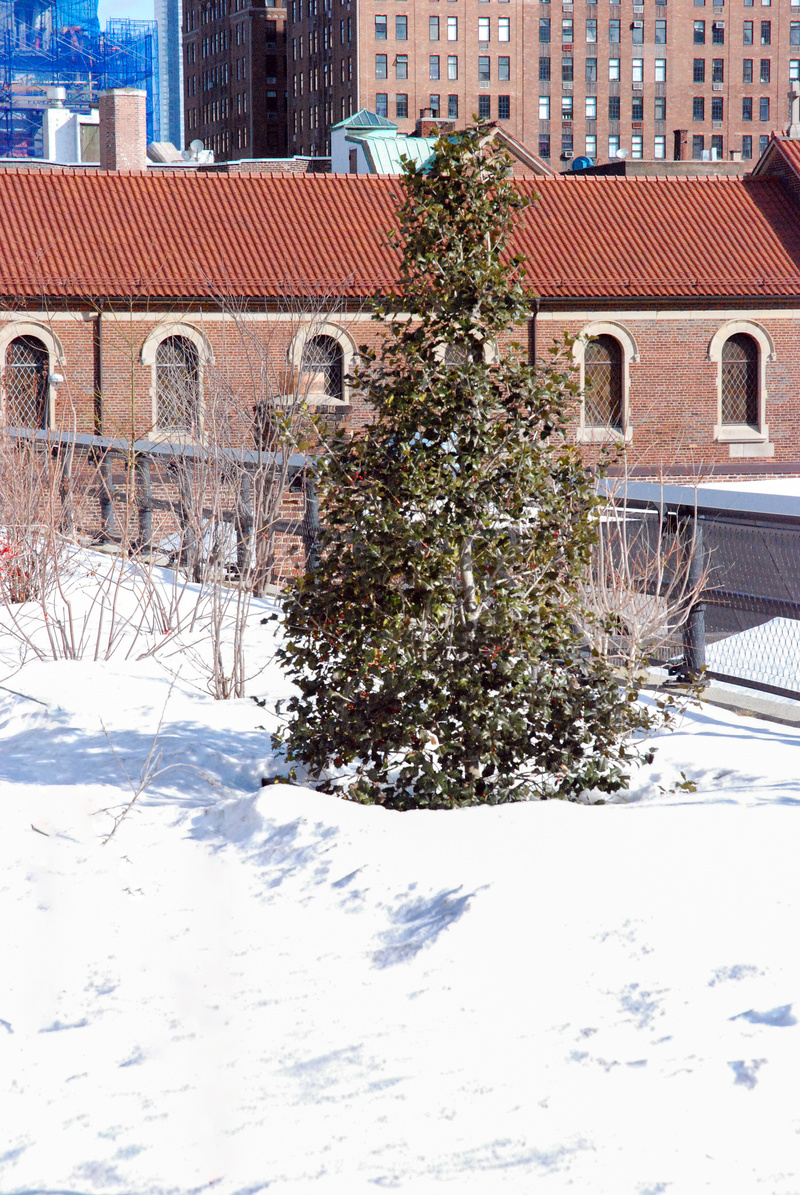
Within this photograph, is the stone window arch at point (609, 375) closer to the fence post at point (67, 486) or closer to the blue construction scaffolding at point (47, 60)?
the fence post at point (67, 486)

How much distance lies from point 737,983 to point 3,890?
9.09ft

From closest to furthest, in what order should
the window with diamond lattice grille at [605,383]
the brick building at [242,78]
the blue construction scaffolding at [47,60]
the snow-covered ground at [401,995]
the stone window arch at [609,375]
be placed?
1. the snow-covered ground at [401,995]
2. the stone window arch at [609,375]
3. the window with diamond lattice grille at [605,383]
4. the blue construction scaffolding at [47,60]
5. the brick building at [242,78]

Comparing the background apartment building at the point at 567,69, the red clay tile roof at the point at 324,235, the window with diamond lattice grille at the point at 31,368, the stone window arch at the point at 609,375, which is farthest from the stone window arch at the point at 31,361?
the background apartment building at the point at 567,69

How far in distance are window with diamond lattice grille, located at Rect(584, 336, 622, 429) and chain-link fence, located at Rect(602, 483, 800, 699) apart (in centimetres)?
2392

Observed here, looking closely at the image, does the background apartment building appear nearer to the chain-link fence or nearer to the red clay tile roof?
the red clay tile roof

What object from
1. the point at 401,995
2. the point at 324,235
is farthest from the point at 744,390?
the point at 401,995

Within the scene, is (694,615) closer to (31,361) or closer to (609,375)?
(31,361)

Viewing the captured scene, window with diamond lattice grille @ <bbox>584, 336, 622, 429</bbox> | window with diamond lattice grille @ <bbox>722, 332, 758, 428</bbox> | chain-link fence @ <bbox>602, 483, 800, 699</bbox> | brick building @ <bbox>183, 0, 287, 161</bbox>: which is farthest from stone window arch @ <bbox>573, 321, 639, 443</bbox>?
brick building @ <bbox>183, 0, 287, 161</bbox>

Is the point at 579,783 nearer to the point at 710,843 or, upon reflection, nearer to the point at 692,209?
the point at 710,843

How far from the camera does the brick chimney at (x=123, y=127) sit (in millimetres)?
39844

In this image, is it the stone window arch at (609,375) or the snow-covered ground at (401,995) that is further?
the stone window arch at (609,375)

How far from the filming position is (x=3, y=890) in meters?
5.06

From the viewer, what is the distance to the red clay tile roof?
28953mm

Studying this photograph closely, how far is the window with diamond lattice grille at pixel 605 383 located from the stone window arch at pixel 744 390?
2.39 meters
